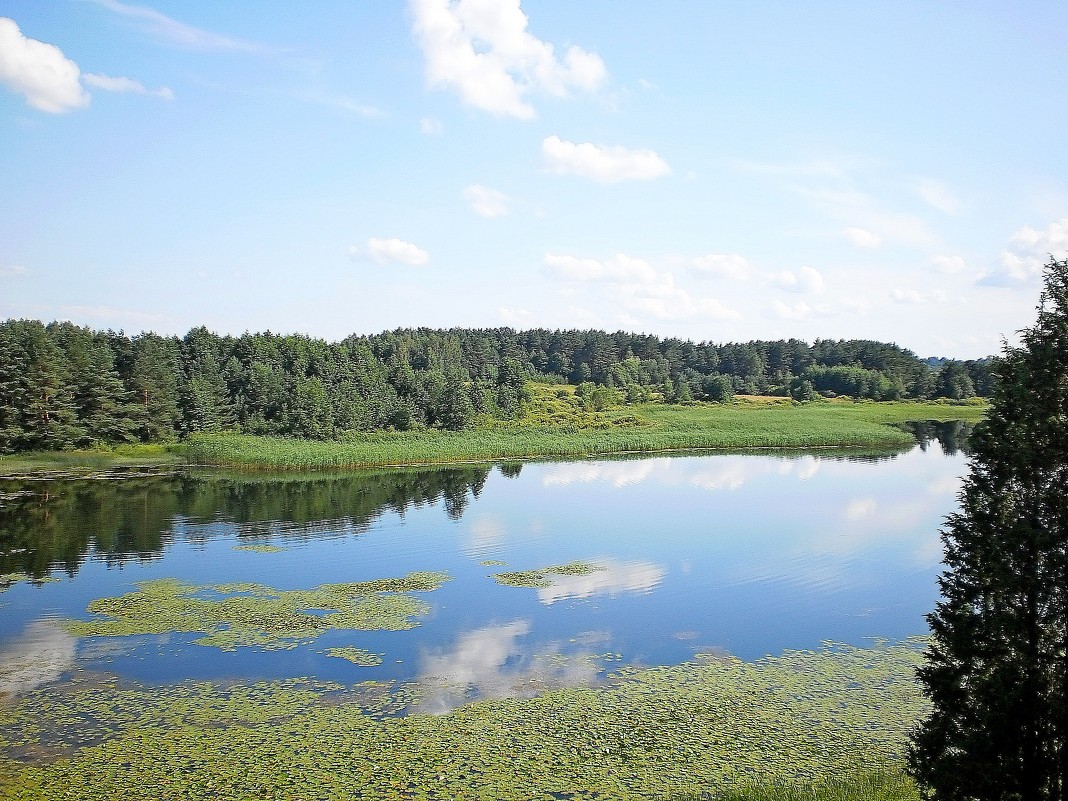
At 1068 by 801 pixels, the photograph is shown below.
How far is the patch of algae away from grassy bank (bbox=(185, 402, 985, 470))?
42.2 metres

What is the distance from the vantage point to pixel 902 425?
89000mm

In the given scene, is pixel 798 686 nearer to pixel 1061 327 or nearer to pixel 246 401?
pixel 1061 327

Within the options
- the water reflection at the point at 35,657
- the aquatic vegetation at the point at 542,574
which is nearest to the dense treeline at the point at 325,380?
the aquatic vegetation at the point at 542,574

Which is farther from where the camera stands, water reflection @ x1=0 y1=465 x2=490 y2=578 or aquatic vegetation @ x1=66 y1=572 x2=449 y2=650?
water reflection @ x1=0 y1=465 x2=490 y2=578

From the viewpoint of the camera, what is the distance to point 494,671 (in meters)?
17.2

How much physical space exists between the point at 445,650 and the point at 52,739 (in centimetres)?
822

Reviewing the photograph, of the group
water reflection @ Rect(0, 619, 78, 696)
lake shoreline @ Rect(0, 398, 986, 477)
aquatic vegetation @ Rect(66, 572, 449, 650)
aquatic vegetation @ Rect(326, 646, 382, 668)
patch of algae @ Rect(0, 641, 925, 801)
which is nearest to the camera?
patch of algae @ Rect(0, 641, 925, 801)

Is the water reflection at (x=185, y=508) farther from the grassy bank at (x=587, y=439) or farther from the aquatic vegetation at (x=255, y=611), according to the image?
the aquatic vegetation at (x=255, y=611)

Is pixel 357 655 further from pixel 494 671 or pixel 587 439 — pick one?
pixel 587 439

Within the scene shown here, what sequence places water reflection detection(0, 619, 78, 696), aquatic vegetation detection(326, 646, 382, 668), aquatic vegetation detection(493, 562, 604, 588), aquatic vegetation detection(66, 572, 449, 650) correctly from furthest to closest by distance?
aquatic vegetation detection(493, 562, 604, 588) < aquatic vegetation detection(66, 572, 449, 650) < aquatic vegetation detection(326, 646, 382, 668) < water reflection detection(0, 619, 78, 696)

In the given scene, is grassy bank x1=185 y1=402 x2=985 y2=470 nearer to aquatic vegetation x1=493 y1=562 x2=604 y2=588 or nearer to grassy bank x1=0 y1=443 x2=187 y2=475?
grassy bank x1=0 y1=443 x2=187 y2=475

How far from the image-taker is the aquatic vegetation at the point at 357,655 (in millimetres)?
17800

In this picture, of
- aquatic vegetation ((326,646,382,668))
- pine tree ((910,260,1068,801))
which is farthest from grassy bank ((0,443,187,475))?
pine tree ((910,260,1068,801))

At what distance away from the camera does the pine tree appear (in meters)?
8.66
